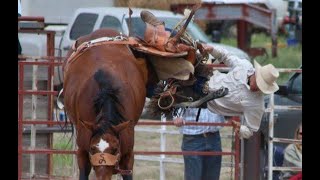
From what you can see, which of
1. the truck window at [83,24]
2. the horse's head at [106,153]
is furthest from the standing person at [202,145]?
the truck window at [83,24]

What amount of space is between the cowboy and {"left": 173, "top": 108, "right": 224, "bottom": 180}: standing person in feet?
2.64

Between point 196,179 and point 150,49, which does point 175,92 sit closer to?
point 150,49

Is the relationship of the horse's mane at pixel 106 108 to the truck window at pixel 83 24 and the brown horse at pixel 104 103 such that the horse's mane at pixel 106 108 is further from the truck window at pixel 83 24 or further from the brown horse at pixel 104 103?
the truck window at pixel 83 24

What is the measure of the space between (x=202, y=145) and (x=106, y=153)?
9.56 feet

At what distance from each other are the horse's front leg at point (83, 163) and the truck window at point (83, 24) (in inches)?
388

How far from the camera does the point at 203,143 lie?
35.0ft

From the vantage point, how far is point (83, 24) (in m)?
18.7

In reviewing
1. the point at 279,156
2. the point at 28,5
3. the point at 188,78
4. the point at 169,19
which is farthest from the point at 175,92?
the point at 28,5

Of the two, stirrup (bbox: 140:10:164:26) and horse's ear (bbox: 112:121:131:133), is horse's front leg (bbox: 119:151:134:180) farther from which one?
stirrup (bbox: 140:10:164:26)

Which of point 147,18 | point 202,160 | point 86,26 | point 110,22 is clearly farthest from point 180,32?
point 86,26

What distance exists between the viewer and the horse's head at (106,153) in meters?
7.83

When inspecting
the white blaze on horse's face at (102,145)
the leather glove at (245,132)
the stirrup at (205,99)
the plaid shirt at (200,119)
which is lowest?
the white blaze on horse's face at (102,145)

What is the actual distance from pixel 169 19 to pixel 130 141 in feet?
31.1

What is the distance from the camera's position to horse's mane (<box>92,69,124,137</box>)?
26.0ft
